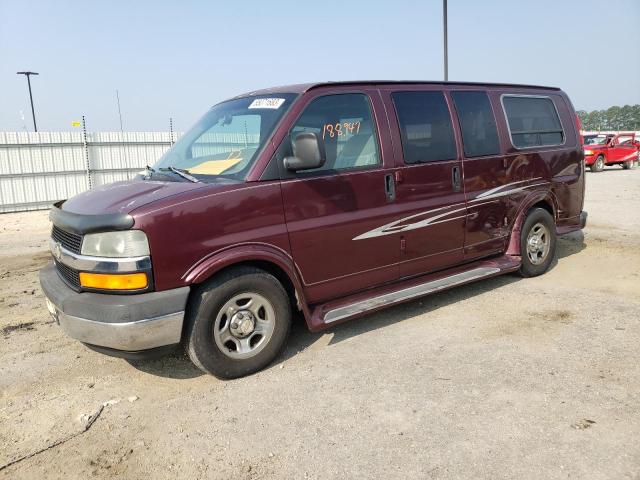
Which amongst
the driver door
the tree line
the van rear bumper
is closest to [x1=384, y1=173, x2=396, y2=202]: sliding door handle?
the driver door

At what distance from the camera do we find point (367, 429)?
290 cm

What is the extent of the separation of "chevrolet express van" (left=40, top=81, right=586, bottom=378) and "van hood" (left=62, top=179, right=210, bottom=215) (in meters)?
0.02

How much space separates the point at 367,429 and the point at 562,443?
1063 millimetres

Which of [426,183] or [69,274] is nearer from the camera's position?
[69,274]

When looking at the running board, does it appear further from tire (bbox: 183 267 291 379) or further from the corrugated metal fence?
the corrugated metal fence

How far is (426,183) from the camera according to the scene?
178 inches

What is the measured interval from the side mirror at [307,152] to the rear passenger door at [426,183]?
994mm

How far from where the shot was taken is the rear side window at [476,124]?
4.95m

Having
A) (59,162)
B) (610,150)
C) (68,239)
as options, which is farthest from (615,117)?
(68,239)

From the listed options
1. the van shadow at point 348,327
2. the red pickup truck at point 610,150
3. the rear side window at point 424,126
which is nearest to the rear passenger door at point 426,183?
the rear side window at point 424,126

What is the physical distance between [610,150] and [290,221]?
2457cm

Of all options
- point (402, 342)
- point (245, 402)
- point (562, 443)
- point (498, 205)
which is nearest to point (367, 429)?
point (245, 402)

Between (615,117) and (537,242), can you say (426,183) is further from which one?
(615,117)

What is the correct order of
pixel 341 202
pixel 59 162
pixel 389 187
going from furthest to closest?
pixel 59 162, pixel 389 187, pixel 341 202
